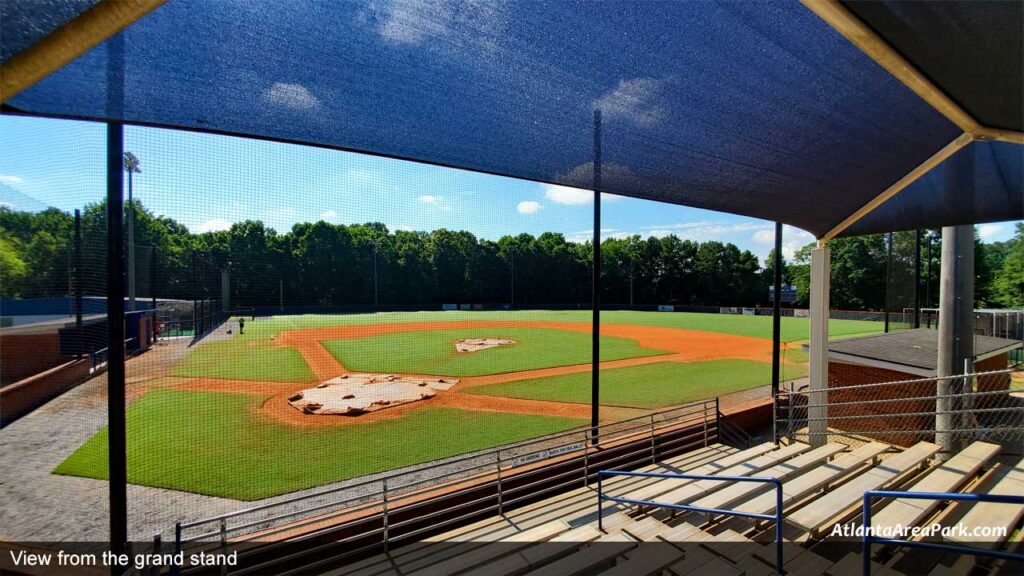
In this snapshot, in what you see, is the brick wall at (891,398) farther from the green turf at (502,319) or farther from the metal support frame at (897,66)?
the green turf at (502,319)

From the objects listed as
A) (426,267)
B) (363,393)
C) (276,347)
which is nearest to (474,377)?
(363,393)

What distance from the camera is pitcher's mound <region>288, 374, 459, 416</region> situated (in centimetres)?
978

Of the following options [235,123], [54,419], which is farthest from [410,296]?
[235,123]

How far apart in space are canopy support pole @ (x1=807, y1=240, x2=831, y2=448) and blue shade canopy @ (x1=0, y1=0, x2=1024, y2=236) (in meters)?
2.00

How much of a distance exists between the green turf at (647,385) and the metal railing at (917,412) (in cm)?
313

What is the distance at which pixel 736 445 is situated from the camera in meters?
6.75

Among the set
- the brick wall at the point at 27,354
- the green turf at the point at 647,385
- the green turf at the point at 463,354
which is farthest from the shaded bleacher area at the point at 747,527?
the green turf at the point at 463,354

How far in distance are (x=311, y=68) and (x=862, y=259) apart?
45.8 meters

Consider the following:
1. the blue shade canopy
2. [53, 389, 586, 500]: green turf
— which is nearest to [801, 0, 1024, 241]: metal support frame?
the blue shade canopy

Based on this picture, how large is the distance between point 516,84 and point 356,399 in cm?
1004

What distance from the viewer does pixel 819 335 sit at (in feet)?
17.9

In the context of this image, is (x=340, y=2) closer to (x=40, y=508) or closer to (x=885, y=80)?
(x=885, y=80)

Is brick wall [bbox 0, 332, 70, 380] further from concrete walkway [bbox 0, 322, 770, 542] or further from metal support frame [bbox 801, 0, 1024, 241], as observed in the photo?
metal support frame [bbox 801, 0, 1024, 241]

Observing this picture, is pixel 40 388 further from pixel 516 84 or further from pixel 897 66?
pixel 897 66
